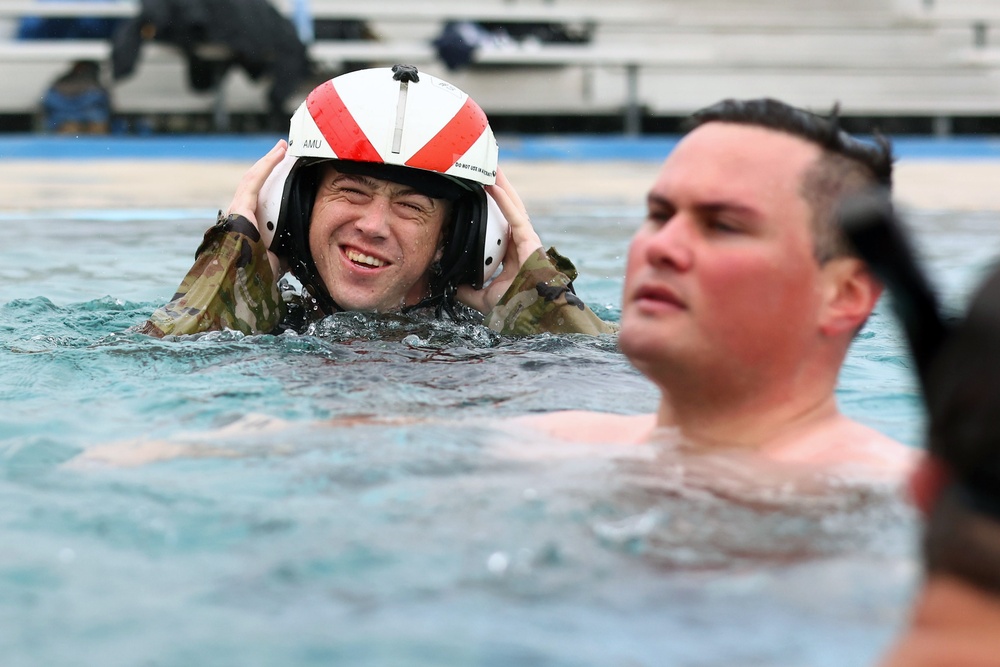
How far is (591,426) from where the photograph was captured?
315cm

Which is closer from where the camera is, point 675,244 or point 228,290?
point 675,244

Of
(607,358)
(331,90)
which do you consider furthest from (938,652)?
(331,90)

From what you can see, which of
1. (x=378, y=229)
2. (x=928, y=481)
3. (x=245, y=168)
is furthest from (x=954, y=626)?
(x=245, y=168)

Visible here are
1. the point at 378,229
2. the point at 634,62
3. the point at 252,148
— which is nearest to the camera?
the point at 378,229

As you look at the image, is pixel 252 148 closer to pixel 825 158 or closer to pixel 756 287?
pixel 825 158

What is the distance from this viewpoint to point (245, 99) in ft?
50.4

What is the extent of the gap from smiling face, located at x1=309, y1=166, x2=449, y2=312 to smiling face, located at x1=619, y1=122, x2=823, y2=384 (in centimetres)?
211

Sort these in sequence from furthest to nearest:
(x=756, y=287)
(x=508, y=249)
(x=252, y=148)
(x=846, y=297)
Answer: (x=252, y=148), (x=508, y=249), (x=846, y=297), (x=756, y=287)

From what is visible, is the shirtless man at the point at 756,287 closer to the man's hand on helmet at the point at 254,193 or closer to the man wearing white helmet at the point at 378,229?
the man wearing white helmet at the point at 378,229

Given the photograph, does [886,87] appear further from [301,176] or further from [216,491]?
[216,491]

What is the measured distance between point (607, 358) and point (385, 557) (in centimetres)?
224

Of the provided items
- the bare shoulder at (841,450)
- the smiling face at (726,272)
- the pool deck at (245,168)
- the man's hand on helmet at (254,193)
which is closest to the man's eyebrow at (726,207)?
the smiling face at (726,272)

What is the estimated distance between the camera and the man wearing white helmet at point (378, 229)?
4.61m

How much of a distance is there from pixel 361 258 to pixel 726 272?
93.1 inches
